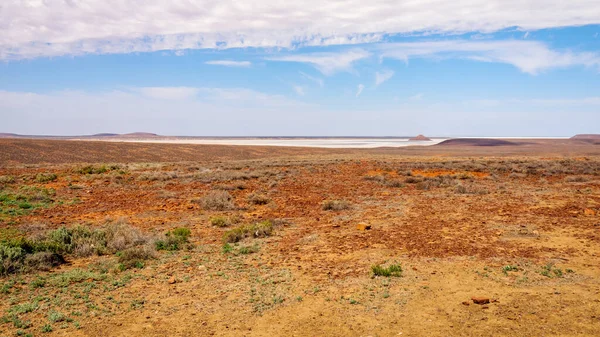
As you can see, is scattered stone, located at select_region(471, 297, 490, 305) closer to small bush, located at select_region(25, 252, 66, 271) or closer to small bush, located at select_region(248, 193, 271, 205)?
small bush, located at select_region(25, 252, 66, 271)

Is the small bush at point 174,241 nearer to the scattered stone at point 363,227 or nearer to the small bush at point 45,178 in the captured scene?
the scattered stone at point 363,227

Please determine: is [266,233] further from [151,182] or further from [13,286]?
[151,182]

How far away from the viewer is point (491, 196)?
1792 centimetres

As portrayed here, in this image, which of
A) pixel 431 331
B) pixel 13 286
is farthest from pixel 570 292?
pixel 13 286

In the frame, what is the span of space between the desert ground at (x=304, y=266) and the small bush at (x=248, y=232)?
0.13 ft

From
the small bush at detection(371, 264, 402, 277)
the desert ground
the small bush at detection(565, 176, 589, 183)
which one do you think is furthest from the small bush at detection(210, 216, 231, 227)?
the small bush at detection(565, 176, 589, 183)

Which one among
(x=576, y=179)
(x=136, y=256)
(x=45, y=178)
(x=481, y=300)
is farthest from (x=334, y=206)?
(x=45, y=178)

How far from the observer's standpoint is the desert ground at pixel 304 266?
20.1 ft

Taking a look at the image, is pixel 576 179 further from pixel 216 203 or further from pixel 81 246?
pixel 81 246

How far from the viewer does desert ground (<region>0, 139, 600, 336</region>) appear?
241 inches

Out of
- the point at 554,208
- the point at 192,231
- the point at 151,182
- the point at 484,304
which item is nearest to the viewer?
the point at 484,304

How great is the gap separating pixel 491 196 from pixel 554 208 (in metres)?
3.33

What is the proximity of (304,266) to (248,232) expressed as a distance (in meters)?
3.26

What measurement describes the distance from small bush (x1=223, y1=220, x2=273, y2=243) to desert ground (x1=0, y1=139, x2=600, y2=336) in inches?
1.6
